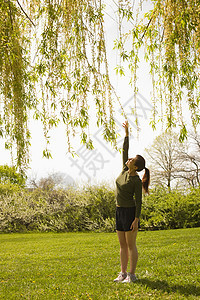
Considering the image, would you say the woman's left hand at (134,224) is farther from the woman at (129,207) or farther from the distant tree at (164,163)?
the distant tree at (164,163)

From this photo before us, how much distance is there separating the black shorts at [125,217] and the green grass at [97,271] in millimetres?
717

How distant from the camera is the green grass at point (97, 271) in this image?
12.8ft

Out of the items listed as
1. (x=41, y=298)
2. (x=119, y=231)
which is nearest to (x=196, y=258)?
(x=119, y=231)

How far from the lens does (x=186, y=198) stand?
10.9 m

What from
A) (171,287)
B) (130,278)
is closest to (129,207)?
(130,278)

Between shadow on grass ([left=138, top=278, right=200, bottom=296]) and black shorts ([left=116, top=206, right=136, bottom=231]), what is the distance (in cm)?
77

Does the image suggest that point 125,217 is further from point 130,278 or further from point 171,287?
point 171,287

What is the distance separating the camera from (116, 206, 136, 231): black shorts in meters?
3.87

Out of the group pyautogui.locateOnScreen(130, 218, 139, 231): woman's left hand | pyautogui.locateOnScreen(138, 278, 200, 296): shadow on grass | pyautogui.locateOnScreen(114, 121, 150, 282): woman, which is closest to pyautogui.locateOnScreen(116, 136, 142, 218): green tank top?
pyautogui.locateOnScreen(114, 121, 150, 282): woman

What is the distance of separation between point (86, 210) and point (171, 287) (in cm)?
814

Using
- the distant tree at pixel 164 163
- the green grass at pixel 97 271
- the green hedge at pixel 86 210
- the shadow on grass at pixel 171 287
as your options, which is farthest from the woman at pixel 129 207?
the distant tree at pixel 164 163

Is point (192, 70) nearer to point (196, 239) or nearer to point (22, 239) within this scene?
point (196, 239)

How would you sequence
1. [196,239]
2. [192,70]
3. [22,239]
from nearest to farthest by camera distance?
1. [192,70]
2. [196,239]
3. [22,239]

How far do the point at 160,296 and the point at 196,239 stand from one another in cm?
422
